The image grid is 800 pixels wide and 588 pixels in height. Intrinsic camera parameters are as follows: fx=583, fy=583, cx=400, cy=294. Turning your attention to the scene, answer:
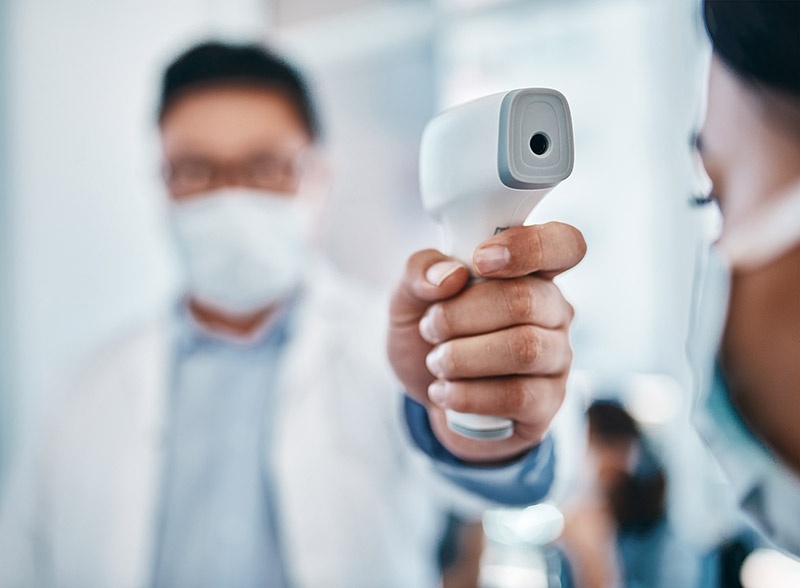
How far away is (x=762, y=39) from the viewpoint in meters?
0.34

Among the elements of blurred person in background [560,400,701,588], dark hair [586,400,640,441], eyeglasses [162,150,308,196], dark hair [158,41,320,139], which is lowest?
blurred person in background [560,400,701,588]

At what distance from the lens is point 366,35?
2.08m

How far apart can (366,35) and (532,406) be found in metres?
2.01

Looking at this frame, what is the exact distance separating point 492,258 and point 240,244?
0.64 m

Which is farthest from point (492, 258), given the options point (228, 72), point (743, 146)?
point (228, 72)

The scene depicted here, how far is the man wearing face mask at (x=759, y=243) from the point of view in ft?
1.13

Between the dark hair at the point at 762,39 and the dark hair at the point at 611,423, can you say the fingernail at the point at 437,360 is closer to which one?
the dark hair at the point at 762,39

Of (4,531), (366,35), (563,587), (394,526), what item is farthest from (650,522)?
(366,35)

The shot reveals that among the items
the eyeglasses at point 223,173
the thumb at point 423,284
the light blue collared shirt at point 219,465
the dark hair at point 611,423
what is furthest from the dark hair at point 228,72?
the dark hair at point 611,423

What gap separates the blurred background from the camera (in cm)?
146

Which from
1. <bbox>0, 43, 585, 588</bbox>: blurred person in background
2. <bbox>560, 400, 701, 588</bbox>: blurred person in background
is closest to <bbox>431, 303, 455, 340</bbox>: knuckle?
<bbox>0, 43, 585, 588</bbox>: blurred person in background

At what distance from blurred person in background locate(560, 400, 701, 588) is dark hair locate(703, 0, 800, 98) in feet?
1.97

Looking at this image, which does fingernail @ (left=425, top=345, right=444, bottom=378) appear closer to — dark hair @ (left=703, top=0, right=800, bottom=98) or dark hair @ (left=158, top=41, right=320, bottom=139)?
dark hair @ (left=703, top=0, right=800, bottom=98)

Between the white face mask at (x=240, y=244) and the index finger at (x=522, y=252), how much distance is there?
63cm
